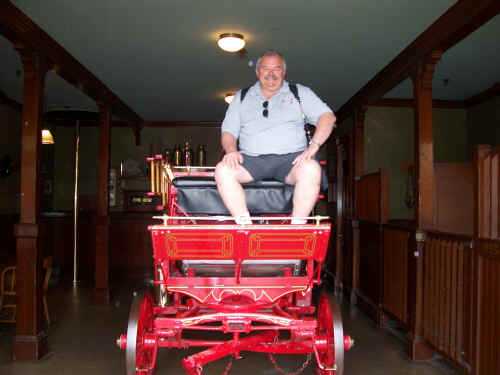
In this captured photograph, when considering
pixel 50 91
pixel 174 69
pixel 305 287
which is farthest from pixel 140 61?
pixel 305 287

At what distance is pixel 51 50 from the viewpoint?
422cm

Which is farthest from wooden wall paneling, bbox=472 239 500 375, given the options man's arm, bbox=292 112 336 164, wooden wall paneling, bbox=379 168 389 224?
wooden wall paneling, bbox=379 168 389 224

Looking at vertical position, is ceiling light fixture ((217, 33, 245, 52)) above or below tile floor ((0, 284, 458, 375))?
above

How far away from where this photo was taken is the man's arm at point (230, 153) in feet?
9.04

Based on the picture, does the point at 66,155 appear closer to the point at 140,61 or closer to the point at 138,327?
the point at 140,61

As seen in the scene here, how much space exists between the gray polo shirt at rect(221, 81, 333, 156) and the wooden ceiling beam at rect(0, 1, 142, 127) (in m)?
1.99

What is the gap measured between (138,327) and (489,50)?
4633mm

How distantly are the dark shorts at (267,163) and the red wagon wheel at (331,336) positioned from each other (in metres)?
0.96

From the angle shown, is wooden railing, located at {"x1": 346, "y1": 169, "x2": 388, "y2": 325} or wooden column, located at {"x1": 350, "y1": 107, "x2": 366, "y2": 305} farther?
wooden column, located at {"x1": 350, "y1": 107, "x2": 366, "y2": 305}

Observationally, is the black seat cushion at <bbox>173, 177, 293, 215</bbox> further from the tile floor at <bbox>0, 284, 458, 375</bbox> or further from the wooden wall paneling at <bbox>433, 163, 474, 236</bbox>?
the wooden wall paneling at <bbox>433, 163, 474, 236</bbox>

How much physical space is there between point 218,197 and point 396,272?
2293 millimetres

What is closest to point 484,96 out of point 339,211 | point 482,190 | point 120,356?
point 339,211

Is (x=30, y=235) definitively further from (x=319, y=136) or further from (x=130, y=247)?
(x=130, y=247)

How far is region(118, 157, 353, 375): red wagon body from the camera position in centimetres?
243
